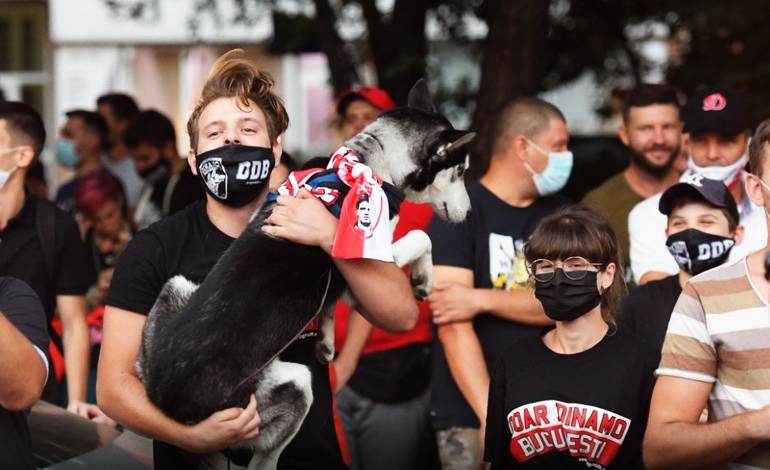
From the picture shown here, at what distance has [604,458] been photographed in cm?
405

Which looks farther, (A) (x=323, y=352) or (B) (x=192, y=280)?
(A) (x=323, y=352)

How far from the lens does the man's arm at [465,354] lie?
519 centimetres

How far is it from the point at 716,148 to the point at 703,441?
2970 millimetres

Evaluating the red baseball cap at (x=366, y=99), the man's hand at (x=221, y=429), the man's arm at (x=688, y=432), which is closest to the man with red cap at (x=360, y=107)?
the red baseball cap at (x=366, y=99)

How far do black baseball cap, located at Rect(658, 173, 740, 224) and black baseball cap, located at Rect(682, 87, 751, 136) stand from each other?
35.0 inches

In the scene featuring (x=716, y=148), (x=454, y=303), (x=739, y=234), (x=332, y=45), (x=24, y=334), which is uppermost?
(x=332, y=45)

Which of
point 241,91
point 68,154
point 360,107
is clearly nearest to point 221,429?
point 241,91

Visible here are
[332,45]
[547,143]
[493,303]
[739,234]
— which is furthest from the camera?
[332,45]

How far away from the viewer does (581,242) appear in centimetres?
422

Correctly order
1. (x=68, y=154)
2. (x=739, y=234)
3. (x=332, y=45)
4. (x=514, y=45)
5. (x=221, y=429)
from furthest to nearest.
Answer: (x=332, y=45) < (x=68, y=154) < (x=514, y=45) < (x=739, y=234) < (x=221, y=429)

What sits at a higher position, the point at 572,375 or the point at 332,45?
the point at 332,45

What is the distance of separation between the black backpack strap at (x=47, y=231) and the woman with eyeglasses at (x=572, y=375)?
2.55 meters

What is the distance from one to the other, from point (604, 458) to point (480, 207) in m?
1.77

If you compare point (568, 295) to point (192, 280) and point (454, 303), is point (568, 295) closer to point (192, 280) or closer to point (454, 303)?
point (454, 303)
